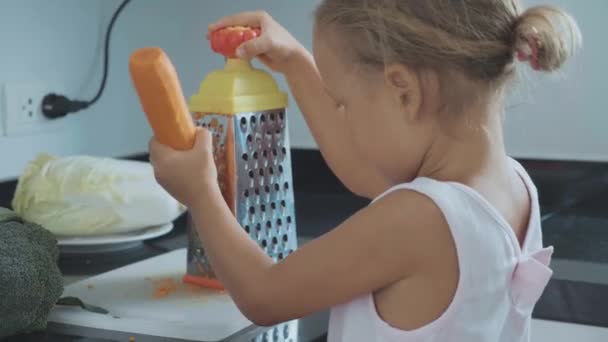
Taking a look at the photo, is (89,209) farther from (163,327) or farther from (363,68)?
(363,68)

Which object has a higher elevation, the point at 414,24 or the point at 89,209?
the point at 414,24

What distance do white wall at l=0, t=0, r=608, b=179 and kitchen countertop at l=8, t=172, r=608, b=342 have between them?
10 cm

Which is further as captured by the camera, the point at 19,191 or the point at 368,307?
the point at 19,191

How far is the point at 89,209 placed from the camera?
133 centimetres

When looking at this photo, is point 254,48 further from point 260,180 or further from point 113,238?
point 113,238

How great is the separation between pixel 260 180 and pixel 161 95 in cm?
29

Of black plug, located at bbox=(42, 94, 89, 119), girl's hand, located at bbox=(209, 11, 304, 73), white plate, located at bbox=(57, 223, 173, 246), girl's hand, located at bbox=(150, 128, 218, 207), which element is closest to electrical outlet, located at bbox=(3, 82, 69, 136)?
black plug, located at bbox=(42, 94, 89, 119)

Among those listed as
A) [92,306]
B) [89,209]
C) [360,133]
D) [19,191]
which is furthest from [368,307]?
[19,191]

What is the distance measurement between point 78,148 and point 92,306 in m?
0.66

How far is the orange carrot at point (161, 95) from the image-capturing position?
90 centimetres

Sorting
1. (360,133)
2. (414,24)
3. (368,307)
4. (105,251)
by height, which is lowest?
(105,251)

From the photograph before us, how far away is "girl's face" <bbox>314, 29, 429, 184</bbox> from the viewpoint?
2.88 ft

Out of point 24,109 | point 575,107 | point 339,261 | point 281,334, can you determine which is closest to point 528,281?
point 339,261

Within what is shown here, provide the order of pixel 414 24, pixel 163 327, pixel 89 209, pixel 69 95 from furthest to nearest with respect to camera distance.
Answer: pixel 69 95, pixel 89 209, pixel 163 327, pixel 414 24
